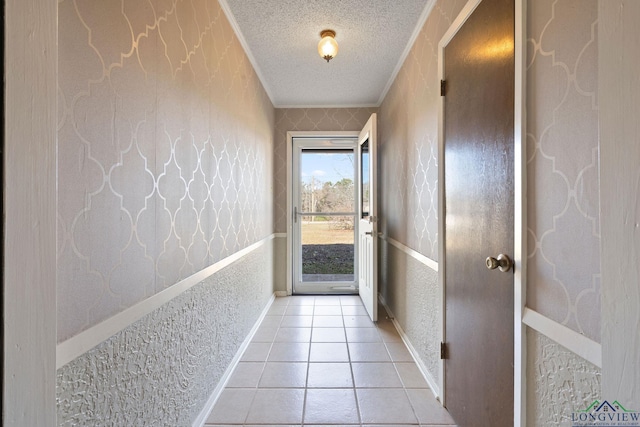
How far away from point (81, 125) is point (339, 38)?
1.99 m

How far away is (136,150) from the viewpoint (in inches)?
40.1

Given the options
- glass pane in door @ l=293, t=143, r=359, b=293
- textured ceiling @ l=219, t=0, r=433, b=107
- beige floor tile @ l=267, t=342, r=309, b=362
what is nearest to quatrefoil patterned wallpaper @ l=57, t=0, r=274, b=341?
textured ceiling @ l=219, t=0, r=433, b=107

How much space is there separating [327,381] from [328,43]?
2.30 meters

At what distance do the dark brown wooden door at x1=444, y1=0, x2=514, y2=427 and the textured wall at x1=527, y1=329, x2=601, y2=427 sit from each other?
0.09 meters

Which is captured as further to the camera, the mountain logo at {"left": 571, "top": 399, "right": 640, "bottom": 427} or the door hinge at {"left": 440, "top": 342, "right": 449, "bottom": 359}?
the door hinge at {"left": 440, "top": 342, "right": 449, "bottom": 359}

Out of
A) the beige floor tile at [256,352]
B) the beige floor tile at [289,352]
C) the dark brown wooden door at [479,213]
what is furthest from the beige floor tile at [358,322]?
the dark brown wooden door at [479,213]

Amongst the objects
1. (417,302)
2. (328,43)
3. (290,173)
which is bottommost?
(417,302)

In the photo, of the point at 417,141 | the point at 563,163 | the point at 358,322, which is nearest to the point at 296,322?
the point at 358,322

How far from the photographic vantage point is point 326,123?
373 cm

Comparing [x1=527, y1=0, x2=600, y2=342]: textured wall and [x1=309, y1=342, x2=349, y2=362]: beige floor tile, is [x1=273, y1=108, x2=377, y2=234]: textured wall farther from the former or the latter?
[x1=527, y1=0, x2=600, y2=342]: textured wall

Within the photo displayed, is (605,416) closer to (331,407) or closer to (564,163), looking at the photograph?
(564,163)

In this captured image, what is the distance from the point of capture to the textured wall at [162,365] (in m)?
0.82

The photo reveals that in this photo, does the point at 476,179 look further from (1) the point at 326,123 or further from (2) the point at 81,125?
(1) the point at 326,123

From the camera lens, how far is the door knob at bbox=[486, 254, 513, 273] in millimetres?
1082
